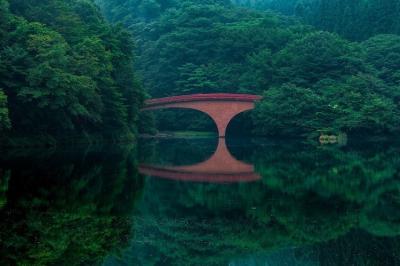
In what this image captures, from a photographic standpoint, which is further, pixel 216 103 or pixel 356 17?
pixel 356 17

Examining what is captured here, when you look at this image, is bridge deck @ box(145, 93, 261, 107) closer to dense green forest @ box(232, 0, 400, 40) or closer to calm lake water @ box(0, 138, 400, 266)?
dense green forest @ box(232, 0, 400, 40)

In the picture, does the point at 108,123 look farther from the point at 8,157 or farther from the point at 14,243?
the point at 14,243

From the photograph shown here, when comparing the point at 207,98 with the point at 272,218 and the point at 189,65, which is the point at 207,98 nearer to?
the point at 189,65

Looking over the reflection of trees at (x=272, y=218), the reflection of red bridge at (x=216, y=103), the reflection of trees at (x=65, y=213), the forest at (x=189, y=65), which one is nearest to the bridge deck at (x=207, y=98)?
the reflection of red bridge at (x=216, y=103)

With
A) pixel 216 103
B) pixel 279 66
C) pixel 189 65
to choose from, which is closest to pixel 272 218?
pixel 216 103

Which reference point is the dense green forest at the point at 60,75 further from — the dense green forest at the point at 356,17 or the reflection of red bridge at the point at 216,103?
the dense green forest at the point at 356,17

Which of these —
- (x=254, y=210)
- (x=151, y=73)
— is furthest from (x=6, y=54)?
(x=151, y=73)

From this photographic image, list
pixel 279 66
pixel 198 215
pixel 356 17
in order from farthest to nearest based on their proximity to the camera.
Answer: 1. pixel 356 17
2. pixel 279 66
3. pixel 198 215
